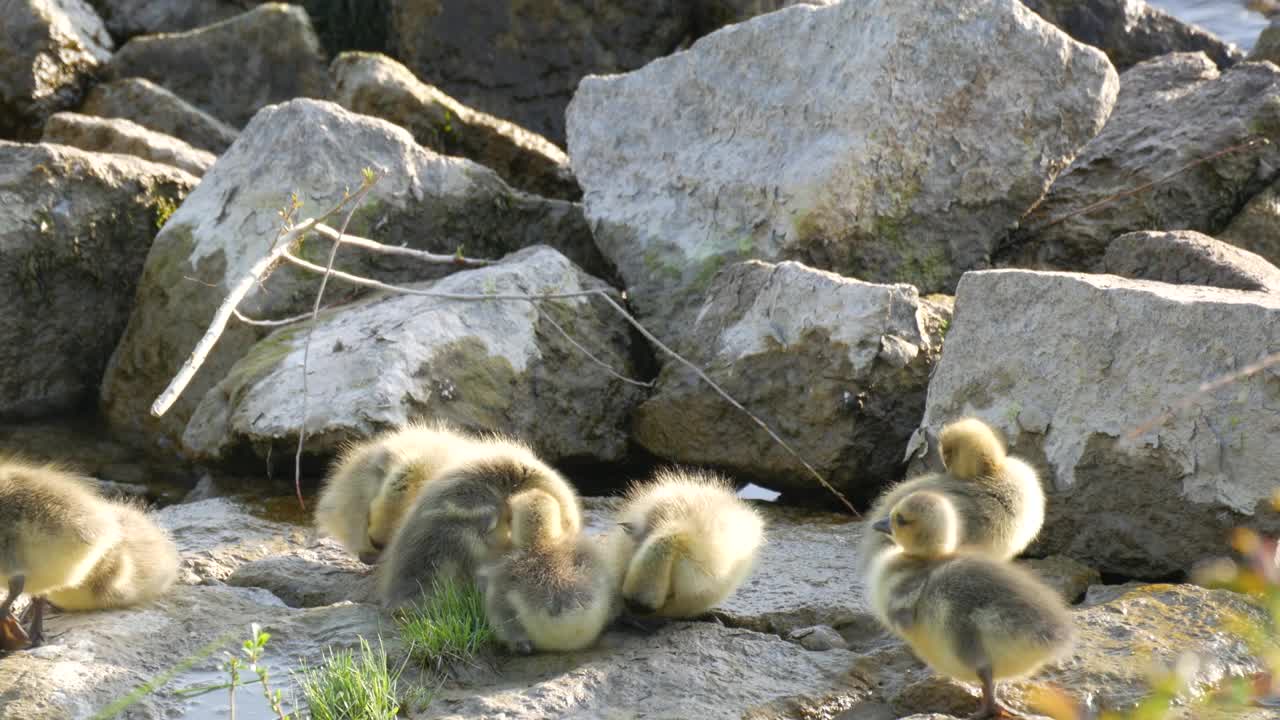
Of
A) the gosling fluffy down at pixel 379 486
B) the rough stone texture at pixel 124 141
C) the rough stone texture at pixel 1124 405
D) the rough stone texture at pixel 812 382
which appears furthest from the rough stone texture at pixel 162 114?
the rough stone texture at pixel 1124 405

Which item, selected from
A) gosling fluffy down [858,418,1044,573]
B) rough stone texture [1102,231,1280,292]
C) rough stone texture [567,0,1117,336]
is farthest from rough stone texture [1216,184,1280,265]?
gosling fluffy down [858,418,1044,573]

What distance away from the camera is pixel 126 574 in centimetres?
502

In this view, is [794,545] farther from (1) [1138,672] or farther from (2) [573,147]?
(2) [573,147]

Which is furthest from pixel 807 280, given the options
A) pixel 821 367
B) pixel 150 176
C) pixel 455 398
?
pixel 150 176

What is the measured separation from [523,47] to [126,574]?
9.89m

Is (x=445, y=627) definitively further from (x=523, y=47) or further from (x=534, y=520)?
(x=523, y=47)

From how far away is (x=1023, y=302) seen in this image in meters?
6.27

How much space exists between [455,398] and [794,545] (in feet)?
5.90

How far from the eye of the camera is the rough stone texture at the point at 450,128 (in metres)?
10.3

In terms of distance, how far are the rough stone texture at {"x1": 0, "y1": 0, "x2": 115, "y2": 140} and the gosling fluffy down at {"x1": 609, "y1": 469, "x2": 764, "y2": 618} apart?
990 centimetres

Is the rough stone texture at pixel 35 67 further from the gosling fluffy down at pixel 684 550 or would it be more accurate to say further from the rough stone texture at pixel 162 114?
the gosling fluffy down at pixel 684 550

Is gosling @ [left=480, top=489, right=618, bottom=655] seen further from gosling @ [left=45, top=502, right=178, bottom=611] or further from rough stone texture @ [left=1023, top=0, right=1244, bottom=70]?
rough stone texture @ [left=1023, top=0, right=1244, bottom=70]

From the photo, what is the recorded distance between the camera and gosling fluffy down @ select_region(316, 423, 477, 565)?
555cm

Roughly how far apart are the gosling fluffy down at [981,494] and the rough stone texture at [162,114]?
8391mm
